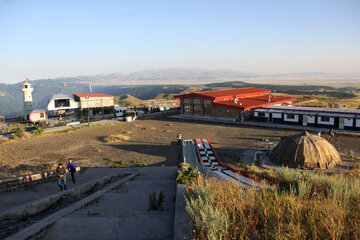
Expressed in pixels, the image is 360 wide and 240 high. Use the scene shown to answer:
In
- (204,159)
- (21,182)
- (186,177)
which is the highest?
(186,177)

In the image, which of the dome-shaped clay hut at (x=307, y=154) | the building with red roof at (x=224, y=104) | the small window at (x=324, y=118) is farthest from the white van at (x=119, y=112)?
the dome-shaped clay hut at (x=307, y=154)

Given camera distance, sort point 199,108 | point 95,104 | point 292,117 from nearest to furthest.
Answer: point 292,117, point 199,108, point 95,104

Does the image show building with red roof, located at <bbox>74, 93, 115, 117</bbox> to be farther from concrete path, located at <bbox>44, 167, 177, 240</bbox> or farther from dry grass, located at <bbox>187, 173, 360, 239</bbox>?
dry grass, located at <bbox>187, 173, 360, 239</bbox>

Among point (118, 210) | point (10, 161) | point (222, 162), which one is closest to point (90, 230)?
point (118, 210)

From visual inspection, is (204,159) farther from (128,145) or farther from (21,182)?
(21,182)

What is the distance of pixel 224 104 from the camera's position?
115 feet

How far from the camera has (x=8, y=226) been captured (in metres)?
6.09

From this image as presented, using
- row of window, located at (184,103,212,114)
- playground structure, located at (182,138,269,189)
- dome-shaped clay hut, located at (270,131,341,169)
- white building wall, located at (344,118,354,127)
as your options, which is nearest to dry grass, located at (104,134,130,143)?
playground structure, located at (182,138,269,189)

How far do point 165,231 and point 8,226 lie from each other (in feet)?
12.3

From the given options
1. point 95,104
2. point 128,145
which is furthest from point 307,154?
point 95,104

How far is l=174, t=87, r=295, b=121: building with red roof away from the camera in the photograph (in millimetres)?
34094

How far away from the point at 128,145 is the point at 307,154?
49.3ft

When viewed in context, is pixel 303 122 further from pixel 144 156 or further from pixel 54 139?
→ pixel 54 139

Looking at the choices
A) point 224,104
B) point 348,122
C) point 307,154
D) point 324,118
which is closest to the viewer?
point 307,154
